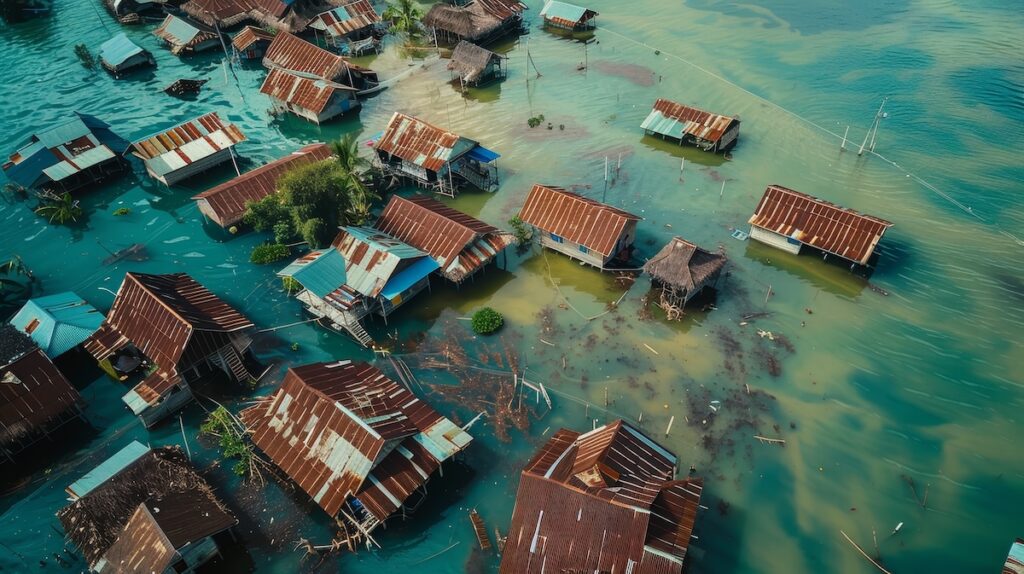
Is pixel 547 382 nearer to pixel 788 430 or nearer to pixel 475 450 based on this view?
pixel 475 450

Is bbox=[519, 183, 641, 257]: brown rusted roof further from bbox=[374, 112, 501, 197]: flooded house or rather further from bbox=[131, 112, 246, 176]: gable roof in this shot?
bbox=[131, 112, 246, 176]: gable roof

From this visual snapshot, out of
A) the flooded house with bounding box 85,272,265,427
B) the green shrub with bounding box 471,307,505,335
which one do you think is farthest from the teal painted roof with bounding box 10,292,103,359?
the green shrub with bounding box 471,307,505,335

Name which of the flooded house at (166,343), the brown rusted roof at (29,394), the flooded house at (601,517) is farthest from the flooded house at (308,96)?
the flooded house at (601,517)

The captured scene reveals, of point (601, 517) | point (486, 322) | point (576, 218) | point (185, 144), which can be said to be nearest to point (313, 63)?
point (185, 144)

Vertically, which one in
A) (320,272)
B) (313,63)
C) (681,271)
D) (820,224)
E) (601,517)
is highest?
(820,224)

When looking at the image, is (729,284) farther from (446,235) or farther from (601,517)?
(601,517)
